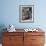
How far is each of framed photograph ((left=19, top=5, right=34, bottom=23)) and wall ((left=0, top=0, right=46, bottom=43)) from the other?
0.31 ft

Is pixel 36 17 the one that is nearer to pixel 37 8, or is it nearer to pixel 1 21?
pixel 37 8

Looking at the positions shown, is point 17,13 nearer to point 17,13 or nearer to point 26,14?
point 17,13

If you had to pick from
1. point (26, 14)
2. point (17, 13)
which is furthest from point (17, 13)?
point (26, 14)

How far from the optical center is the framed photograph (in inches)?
163

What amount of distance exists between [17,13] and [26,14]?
286mm

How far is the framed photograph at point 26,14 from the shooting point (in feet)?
13.6

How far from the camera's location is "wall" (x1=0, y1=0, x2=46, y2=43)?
4.13 meters

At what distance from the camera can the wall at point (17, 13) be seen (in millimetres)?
4133

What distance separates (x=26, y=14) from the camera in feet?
13.7

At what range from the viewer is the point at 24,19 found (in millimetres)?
4156

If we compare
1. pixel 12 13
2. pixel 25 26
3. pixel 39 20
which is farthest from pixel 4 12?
pixel 39 20

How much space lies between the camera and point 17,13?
416 centimetres

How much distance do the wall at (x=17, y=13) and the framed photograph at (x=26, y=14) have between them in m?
0.09

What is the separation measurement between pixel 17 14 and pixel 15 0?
441 millimetres
